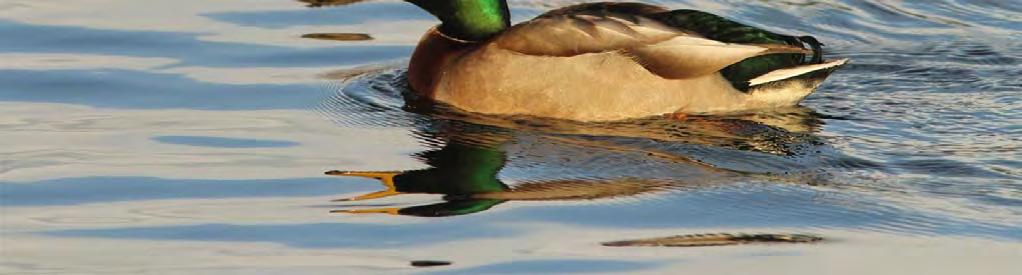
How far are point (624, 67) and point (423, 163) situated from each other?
4.63 ft

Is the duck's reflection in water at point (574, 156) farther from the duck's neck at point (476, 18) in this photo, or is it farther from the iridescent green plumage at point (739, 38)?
the duck's neck at point (476, 18)

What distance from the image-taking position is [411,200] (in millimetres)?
7281

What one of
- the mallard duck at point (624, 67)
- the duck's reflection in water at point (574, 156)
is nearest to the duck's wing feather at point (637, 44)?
the mallard duck at point (624, 67)

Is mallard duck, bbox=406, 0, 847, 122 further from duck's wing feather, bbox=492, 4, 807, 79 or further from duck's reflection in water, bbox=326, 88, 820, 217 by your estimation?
duck's reflection in water, bbox=326, 88, 820, 217

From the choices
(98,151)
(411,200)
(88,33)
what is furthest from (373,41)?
(411,200)

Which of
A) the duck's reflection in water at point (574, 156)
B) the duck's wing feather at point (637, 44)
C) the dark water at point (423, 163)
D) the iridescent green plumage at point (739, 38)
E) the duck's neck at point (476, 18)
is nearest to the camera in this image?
the dark water at point (423, 163)

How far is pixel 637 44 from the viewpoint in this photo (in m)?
9.03

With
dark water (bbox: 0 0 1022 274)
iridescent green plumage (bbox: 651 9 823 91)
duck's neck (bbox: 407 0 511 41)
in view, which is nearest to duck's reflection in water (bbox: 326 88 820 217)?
dark water (bbox: 0 0 1022 274)

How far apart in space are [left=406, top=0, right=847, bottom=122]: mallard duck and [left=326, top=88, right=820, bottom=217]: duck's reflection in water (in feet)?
0.35

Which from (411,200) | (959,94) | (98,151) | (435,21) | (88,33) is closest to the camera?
(411,200)

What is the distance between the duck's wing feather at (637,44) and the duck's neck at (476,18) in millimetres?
339

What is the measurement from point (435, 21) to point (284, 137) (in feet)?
10.3

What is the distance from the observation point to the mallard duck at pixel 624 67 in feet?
Result: 29.5

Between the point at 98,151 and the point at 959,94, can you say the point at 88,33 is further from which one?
the point at 959,94
